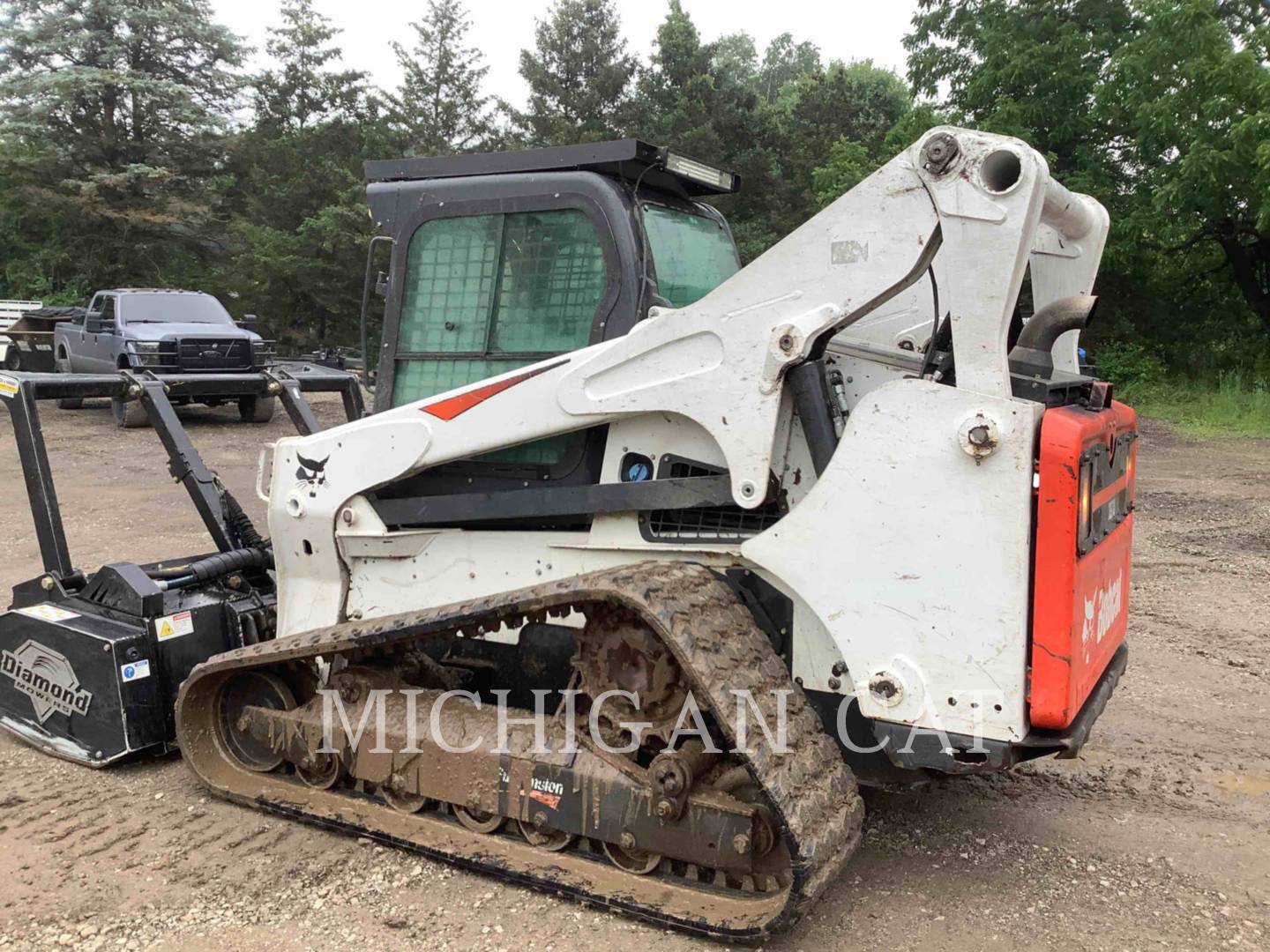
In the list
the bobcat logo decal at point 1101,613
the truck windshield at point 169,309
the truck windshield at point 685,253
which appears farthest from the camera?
the truck windshield at point 169,309

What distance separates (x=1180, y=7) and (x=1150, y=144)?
210cm

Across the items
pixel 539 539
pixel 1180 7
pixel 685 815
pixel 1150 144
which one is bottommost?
pixel 685 815

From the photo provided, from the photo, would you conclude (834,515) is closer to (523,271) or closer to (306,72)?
(523,271)

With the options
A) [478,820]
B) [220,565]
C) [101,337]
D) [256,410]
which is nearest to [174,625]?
[220,565]

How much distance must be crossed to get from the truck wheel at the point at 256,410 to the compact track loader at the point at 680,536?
12368mm

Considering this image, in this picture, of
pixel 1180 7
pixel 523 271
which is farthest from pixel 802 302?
pixel 1180 7

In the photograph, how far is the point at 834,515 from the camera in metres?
3.09

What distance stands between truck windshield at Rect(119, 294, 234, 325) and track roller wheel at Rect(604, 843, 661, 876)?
1533cm

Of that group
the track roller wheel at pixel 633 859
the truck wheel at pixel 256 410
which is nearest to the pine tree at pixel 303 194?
the truck wheel at pixel 256 410

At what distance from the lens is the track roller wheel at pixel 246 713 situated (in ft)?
13.7

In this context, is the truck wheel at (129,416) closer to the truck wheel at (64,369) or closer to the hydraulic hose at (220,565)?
the truck wheel at (64,369)

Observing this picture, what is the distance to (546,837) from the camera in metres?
3.60

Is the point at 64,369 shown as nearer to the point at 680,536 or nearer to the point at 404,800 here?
the point at 404,800

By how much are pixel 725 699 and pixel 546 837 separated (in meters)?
1.01
